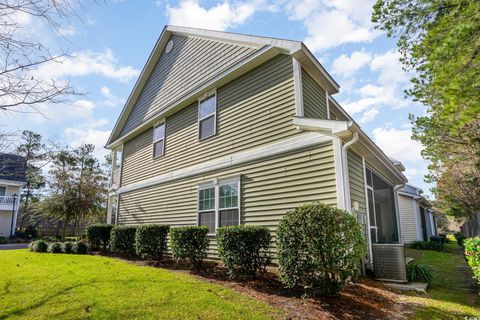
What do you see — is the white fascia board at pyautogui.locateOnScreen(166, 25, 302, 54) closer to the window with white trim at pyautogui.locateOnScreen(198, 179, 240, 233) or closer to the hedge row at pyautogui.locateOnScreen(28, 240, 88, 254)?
the window with white trim at pyautogui.locateOnScreen(198, 179, 240, 233)

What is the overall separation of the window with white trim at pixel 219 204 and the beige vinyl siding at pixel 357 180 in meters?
3.14

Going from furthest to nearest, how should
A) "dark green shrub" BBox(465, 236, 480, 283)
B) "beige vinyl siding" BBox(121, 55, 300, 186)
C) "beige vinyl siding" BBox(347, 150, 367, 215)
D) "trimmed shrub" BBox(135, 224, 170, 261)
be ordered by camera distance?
"trimmed shrub" BBox(135, 224, 170, 261), "beige vinyl siding" BBox(121, 55, 300, 186), "beige vinyl siding" BBox(347, 150, 367, 215), "dark green shrub" BBox(465, 236, 480, 283)

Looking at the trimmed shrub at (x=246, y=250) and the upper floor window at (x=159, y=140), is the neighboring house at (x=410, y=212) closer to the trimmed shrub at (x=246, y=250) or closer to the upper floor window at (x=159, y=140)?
the upper floor window at (x=159, y=140)

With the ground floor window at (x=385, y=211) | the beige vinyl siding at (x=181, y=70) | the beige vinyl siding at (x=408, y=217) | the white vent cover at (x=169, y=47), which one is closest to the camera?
the beige vinyl siding at (x=181, y=70)

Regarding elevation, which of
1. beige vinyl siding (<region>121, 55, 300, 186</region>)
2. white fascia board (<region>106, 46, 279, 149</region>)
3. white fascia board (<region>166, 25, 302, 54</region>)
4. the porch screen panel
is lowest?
the porch screen panel

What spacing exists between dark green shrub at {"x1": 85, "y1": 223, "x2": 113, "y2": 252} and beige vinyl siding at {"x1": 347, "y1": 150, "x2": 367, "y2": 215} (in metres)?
9.77

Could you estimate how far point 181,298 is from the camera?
4.75 meters

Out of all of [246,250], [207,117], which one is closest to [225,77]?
[207,117]

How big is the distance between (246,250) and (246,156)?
302 cm

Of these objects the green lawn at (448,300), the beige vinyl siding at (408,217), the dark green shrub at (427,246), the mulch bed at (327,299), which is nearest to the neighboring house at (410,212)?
the beige vinyl siding at (408,217)

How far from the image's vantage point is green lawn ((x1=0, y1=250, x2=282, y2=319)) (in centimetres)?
415

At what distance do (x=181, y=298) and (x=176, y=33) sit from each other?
427 inches

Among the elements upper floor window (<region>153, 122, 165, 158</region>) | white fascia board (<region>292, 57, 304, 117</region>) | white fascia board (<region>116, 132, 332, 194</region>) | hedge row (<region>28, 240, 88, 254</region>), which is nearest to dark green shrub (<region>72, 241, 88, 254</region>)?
hedge row (<region>28, 240, 88, 254</region>)

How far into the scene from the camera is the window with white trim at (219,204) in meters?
8.42
